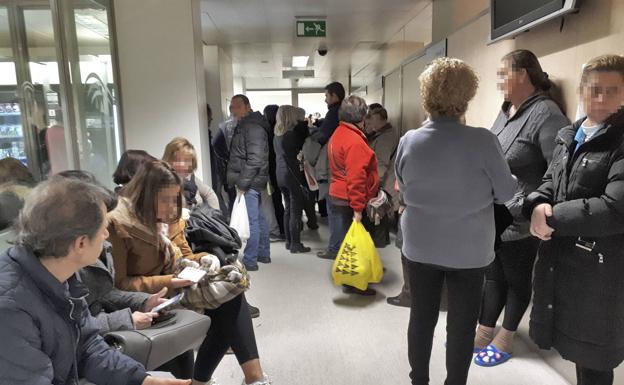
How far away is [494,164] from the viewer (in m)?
1.58

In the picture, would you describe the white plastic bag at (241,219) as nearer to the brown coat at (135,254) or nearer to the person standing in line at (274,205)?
the person standing in line at (274,205)

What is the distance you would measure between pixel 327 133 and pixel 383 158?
73 cm

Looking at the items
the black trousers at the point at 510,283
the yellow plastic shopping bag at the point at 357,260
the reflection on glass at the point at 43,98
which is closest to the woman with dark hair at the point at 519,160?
the black trousers at the point at 510,283

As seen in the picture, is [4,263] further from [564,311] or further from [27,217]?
[564,311]

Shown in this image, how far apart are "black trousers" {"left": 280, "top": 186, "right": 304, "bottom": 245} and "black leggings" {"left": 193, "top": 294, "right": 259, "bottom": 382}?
8.14 feet

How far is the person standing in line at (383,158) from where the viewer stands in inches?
170

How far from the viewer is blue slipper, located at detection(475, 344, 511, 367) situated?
7.56ft

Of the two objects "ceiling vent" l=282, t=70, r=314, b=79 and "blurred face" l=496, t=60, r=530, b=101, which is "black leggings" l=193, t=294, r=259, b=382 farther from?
"ceiling vent" l=282, t=70, r=314, b=79

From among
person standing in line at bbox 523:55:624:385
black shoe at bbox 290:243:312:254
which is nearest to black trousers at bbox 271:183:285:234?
black shoe at bbox 290:243:312:254

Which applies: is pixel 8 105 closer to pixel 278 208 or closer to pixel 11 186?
pixel 11 186

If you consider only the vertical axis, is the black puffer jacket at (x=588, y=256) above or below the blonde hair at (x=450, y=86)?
below

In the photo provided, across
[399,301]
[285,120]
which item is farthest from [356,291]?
[285,120]

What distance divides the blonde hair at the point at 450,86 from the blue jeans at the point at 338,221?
5.92 ft

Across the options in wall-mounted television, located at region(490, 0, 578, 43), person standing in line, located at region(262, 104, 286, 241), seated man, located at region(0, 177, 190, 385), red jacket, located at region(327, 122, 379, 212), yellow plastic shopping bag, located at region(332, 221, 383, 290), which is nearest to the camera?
seated man, located at region(0, 177, 190, 385)
